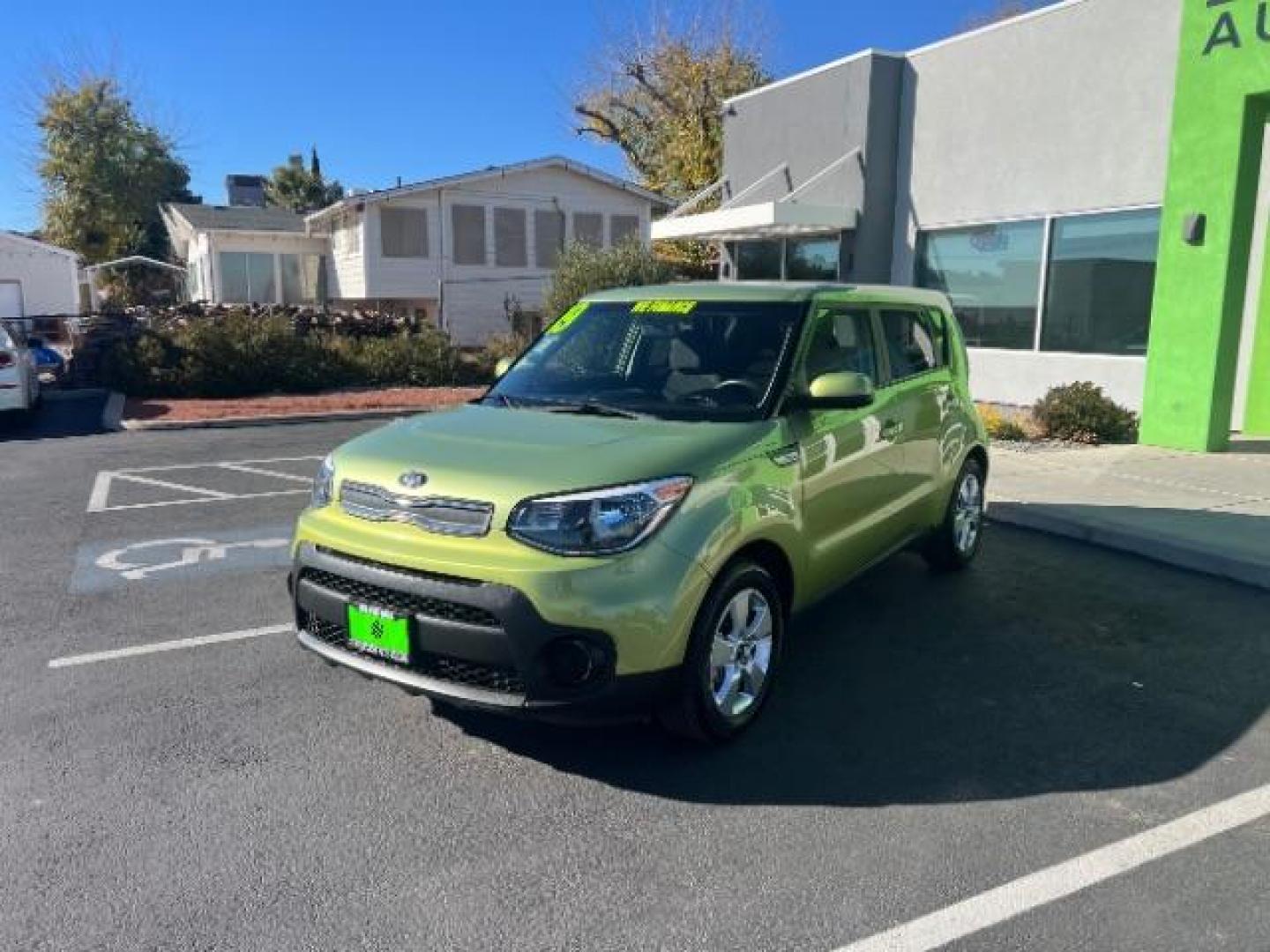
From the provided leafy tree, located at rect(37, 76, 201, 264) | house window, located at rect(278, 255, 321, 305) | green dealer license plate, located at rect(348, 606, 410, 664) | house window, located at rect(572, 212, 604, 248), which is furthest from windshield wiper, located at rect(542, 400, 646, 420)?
leafy tree, located at rect(37, 76, 201, 264)

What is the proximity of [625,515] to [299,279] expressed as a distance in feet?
107

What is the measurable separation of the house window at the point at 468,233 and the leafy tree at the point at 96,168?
28992 millimetres

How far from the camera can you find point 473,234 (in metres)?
27.6

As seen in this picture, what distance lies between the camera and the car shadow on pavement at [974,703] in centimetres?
362

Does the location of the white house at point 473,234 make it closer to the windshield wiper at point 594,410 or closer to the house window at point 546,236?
the house window at point 546,236

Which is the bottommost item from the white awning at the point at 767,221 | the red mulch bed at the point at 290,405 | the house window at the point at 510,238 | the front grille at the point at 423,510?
the red mulch bed at the point at 290,405

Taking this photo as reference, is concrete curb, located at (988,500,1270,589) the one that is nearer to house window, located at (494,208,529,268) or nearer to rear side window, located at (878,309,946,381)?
rear side window, located at (878,309,946,381)

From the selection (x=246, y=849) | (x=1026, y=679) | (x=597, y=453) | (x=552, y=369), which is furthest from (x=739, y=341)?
(x=246, y=849)

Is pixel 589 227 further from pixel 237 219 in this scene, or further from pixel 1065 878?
pixel 1065 878

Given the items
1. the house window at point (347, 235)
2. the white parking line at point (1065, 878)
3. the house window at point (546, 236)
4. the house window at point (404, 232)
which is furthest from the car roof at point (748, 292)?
the house window at point (347, 235)

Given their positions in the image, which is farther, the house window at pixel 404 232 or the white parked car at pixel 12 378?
the house window at pixel 404 232

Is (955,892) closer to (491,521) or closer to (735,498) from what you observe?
(735,498)

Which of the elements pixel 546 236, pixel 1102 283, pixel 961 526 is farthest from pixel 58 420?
pixel 546 236

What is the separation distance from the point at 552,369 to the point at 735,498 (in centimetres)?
155
